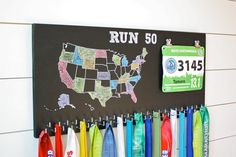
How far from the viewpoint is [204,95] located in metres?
1.14

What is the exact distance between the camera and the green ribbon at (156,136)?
3.14 ft

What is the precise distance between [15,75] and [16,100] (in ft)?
0.22

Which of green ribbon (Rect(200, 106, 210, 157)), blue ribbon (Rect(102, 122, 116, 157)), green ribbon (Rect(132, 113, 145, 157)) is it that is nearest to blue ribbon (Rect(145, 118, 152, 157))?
green ribbon (Rect(132, 113, 145, 157))

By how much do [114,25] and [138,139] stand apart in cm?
37

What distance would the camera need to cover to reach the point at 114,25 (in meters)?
0.91

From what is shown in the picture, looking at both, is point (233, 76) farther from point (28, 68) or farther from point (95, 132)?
point (28, 68)

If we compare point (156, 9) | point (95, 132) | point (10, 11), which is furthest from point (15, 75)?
point (156, 9)

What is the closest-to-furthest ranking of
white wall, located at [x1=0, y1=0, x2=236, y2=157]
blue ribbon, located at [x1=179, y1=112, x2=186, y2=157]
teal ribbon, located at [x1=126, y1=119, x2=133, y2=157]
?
white wall, located at [x1=0, y1=0, x2=236, y2=157] < teal ribbon, located at [x1=126, y1=119, x2=133, y2=157] < blue ribbon, located at [x1=179, y1=112, x2=186, y2=157]

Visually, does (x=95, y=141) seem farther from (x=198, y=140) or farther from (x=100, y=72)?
(x=198, y=140)

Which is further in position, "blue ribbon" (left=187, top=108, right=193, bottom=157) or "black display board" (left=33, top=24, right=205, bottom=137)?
"blue ribbon" (left=187, top=108, right=193, bottom=157)

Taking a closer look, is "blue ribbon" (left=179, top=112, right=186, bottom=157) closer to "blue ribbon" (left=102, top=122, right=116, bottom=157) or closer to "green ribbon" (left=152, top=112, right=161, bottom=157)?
"green ribbon" (left=152, top=112, right=161, bottom=157)

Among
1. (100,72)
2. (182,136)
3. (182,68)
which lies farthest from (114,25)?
(182,136)

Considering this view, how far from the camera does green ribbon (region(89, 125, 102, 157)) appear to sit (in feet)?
2.77

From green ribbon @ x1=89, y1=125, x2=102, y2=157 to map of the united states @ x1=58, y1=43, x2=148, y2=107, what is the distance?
0.28ft
